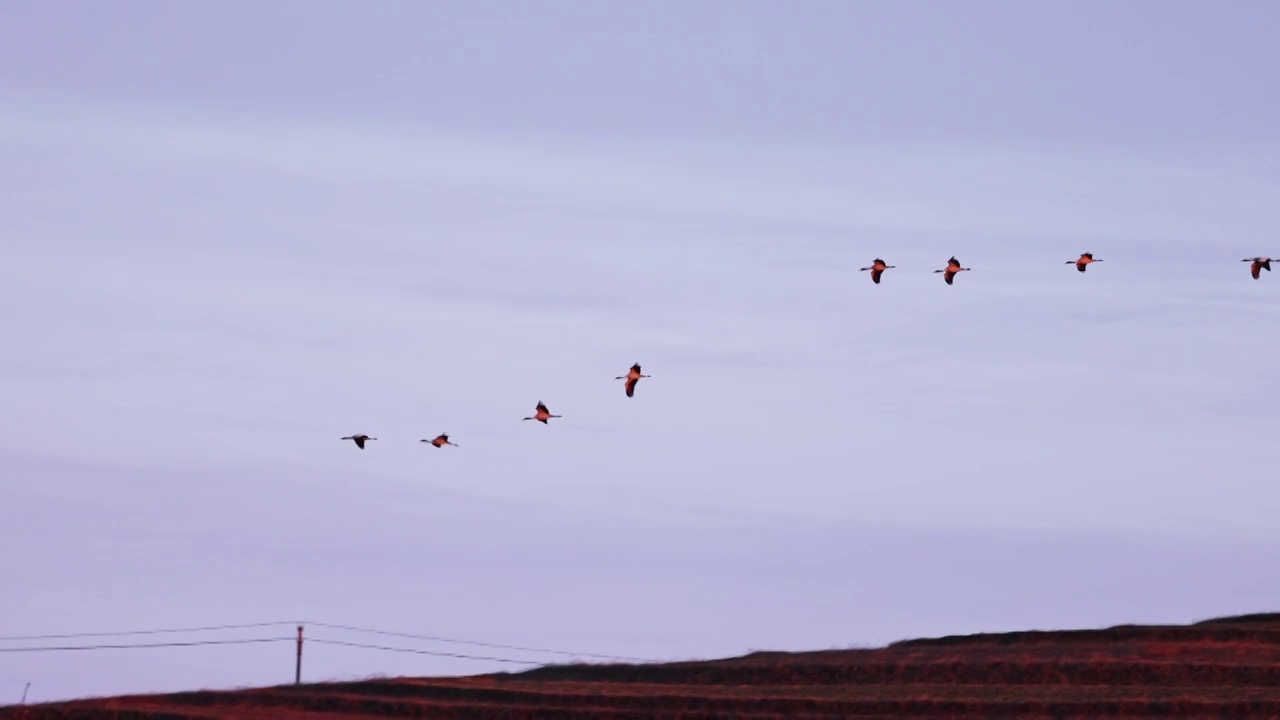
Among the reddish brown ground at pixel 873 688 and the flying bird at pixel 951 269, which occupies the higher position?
the flying bird at pixel 951 269

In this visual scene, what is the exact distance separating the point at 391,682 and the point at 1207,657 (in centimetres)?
1939

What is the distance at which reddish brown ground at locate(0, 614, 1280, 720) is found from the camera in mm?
51656

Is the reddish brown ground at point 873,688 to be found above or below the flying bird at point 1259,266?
below

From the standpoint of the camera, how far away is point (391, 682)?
188 feet

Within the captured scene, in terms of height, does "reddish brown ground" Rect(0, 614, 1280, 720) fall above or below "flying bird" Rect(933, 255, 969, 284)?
below

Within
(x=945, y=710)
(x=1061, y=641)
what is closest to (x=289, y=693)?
(x=945, y=710)

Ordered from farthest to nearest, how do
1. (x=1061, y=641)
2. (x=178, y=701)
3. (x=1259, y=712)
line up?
(x=1061, y=641) → (x=178, y=701) → (x=1259, y=712)

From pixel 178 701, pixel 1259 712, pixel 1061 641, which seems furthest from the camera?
pixel 1061 641

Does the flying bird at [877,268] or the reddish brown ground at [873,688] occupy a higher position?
the flying bird at [877,268]

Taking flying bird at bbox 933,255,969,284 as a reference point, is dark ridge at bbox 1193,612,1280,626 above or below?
below

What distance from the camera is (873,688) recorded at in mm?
55031

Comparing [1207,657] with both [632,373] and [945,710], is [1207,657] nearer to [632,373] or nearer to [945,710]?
[945,710]

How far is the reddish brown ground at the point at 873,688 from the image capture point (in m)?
51.7

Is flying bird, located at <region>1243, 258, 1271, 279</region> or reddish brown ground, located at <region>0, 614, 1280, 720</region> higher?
flying bird, located at <region>1243, 258, 1271, 279</region>
